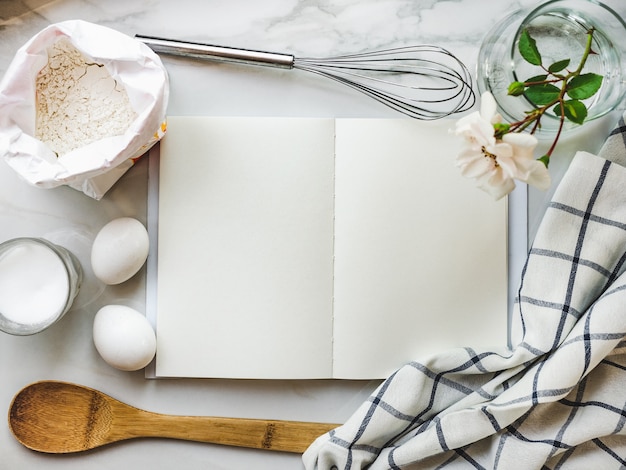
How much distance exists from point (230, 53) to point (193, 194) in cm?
15

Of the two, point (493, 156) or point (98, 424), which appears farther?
point (98, 424)

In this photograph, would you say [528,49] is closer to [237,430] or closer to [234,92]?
[234,92]

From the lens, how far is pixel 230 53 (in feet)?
2.02

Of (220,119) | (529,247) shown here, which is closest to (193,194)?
(220,119)

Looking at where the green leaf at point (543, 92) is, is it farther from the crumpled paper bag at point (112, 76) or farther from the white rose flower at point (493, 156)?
the crumpled paper bag at point (112, 76)

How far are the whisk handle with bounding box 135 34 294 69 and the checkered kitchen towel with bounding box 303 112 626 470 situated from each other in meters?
0.31

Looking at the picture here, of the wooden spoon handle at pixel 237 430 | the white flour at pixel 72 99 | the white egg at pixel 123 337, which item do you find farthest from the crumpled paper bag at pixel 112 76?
the wooden spoon handle at pixel 237 430

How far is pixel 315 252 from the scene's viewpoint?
0.62 m

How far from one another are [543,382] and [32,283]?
0.51 m

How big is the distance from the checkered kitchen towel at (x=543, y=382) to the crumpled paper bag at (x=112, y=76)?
0.34 metres

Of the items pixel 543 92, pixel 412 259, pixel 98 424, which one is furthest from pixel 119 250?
pixel 543 92

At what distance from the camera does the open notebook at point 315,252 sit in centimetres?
62

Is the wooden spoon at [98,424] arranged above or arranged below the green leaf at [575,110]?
below

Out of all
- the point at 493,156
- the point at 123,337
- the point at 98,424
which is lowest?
the point at 98,424
